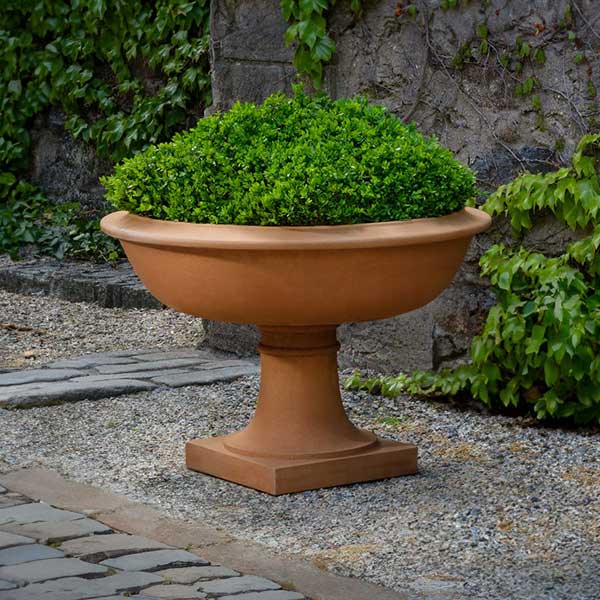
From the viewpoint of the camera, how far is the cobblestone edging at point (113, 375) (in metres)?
5.26

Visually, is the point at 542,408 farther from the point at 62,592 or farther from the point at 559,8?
the point at 62,592

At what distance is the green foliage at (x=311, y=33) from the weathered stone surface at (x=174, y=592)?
9.39 feet

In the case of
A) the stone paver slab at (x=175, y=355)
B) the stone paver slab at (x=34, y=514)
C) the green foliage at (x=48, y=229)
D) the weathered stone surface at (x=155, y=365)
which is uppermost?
the green foliage at (x=48, y=229)

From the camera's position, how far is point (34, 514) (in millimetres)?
3824

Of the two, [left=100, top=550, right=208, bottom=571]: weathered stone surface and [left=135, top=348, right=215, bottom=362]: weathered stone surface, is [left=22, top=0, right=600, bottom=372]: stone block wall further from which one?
[left=100, top=550, right=208, bottom=571]: weathered stone surface

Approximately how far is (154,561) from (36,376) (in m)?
2.32

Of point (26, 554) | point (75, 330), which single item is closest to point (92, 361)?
point (75, 330)

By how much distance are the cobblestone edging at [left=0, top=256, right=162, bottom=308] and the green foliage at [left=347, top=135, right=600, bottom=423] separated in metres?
2.58

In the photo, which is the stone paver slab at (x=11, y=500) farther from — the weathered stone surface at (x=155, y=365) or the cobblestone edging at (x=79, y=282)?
the cobblestone edging at (x=79, y=282)

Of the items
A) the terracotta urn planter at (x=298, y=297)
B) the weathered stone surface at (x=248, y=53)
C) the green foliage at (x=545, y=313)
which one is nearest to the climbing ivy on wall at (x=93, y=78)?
the weathered stone surface at (x=248, y=53)

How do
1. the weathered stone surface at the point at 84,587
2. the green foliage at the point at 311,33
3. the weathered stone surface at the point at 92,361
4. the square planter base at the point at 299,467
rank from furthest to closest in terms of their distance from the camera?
the weathered stone surface at the point at 92,361
the green foliage at the point at 311,33
the square planter base at the point at 299,467
the weathered stone surface at the point at 84,587

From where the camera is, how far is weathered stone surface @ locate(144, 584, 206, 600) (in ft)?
10.2

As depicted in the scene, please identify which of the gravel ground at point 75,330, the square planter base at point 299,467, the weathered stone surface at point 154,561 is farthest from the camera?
the gravel ground at point 75,330

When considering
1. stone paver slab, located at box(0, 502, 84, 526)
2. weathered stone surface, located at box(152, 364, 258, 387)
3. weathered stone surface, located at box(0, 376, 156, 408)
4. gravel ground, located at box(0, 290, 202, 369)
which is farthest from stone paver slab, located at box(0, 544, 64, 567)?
gravel ground, located at box(0, 290, 202, 369)
